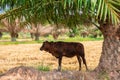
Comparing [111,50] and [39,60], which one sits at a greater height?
[111,50]

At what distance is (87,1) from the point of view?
7207mm

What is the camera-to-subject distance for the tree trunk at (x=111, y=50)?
9.13 meters

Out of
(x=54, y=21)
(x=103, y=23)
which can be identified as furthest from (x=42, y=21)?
(x=103, y=23)

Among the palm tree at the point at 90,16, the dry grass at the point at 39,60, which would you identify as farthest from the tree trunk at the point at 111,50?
the dry grass at the point at 39,60

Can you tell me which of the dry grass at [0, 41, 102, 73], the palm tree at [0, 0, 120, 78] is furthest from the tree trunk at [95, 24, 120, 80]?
the dry grass at [0, 41, 102, 73]

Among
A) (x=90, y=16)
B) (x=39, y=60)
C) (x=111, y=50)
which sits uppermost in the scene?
(x=90, y=16)

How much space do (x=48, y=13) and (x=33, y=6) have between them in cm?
79

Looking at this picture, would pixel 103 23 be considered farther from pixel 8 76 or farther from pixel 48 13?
pixel 8 76

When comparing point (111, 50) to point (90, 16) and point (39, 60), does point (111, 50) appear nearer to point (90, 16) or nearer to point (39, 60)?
point (90, 16)

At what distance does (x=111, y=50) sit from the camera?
925 centimetres

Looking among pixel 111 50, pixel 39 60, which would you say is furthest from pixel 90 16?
pixel 39 60

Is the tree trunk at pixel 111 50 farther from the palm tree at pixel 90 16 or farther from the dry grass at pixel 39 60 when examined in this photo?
the dry grass at pixel 39 60

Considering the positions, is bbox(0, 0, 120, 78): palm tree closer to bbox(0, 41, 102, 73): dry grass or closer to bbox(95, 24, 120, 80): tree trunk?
bbox(95, 24, 120, 80): tree trunk

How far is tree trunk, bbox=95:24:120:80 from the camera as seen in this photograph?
9.13m
